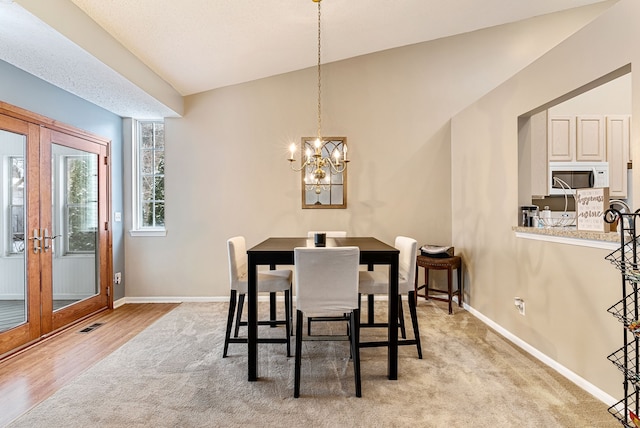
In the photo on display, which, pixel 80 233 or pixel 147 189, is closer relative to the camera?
pixel 80 233

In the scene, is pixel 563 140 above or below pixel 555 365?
above

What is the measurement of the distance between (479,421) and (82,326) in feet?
12.4

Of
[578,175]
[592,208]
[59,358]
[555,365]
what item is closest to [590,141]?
[578,175]

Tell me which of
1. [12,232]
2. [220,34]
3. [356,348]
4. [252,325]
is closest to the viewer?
[356,348]

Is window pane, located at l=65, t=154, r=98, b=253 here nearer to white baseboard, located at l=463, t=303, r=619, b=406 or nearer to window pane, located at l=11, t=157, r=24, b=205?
window pane, located at l=11, t=157, r=24, b=205

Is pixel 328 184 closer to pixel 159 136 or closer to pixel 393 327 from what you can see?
pixel 159 136

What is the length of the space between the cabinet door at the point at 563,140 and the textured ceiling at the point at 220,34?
136 cm

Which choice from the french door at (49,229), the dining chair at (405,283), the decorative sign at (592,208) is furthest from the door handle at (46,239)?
the decorative sign at (592,208)

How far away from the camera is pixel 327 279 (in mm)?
2357

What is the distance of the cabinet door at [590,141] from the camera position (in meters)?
4.12

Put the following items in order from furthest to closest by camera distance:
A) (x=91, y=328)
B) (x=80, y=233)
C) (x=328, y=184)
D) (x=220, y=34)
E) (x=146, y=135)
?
(x=146, y=135), (x=328, y=184), (x=80, y=233), (x=91, y=328), (x=220, y=34)

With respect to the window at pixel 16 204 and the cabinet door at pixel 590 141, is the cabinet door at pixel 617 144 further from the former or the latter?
→ the window at pixel 16 204

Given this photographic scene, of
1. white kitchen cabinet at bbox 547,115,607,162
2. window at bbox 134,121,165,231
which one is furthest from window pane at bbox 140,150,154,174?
white kitchen cabinet at bbox 547,115,607,162

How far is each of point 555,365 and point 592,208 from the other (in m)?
1.18
